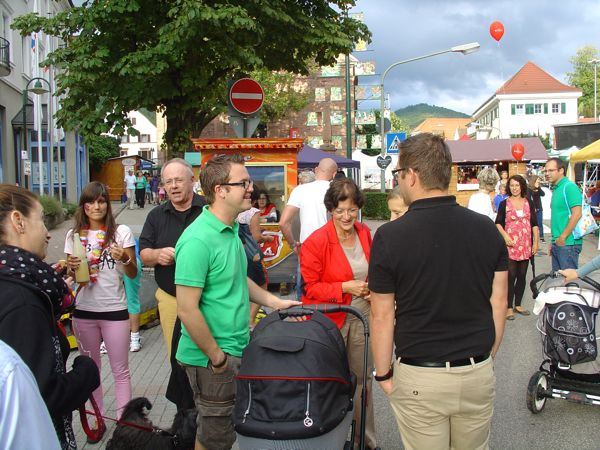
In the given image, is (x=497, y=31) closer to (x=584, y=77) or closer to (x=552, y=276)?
(x=552, y=276)

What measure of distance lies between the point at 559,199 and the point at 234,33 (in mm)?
6016

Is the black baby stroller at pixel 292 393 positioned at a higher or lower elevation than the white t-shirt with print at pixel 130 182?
lower

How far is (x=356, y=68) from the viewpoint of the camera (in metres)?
66.2

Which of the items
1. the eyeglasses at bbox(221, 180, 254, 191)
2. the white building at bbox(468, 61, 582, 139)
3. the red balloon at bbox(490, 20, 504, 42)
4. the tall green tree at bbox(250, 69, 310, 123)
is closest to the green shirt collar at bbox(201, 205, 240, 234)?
the eyeglasses at bbox(221, 180, 254, 191)

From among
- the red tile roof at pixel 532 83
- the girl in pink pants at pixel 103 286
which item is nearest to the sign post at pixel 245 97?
the girl in pink pants at pixel 103 286

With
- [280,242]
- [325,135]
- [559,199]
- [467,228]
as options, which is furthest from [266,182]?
[325,135]

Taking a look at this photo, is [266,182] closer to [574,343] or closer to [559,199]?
[559,199]

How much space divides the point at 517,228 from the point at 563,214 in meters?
0.58

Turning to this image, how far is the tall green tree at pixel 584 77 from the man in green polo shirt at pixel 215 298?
91.9 m

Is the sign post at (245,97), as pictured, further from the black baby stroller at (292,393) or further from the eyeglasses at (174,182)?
the black baby stroller at (292,393)

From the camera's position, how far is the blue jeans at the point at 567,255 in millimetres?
7586

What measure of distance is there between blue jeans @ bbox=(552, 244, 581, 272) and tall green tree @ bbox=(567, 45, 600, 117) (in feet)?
284

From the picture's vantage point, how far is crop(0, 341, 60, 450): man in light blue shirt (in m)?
1.25

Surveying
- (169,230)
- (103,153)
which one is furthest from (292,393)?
(103,153)
